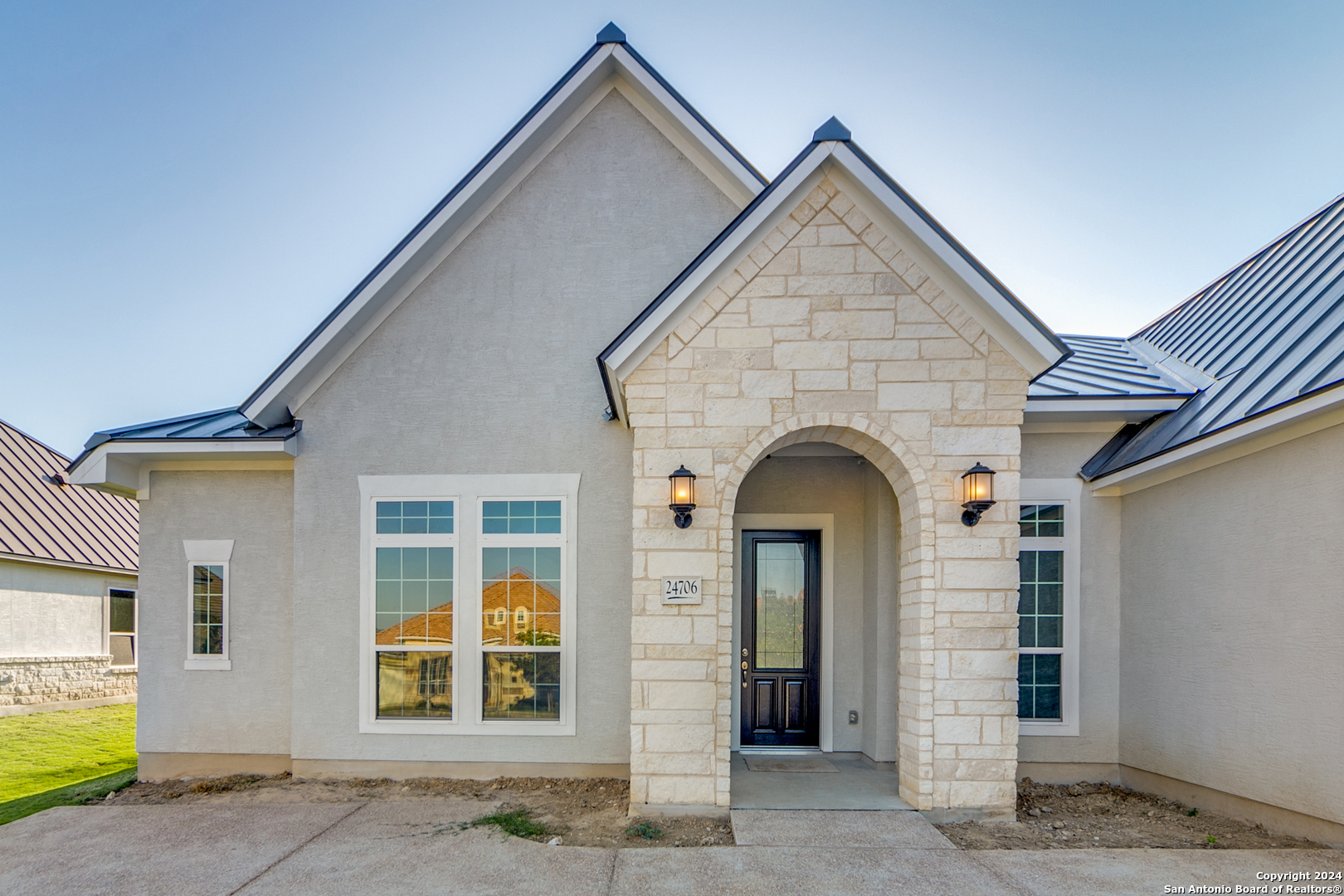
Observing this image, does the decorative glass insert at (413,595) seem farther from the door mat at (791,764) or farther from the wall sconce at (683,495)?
the door mat at (791,764)

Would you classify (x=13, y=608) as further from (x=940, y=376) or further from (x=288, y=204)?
(x=940, y=376)

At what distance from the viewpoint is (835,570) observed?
754cm

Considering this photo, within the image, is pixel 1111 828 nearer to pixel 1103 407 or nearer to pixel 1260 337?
pixel 1103 407

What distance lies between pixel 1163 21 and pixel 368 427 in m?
12.3

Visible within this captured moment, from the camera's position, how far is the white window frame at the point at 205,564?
7.46 metres

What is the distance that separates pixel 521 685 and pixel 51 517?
13061 mm

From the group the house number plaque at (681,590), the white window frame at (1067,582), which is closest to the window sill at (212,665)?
the house number plaque at (681,590)

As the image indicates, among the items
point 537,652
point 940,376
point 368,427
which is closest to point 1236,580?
point 940,376

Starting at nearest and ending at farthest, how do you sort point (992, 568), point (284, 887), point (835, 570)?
point (284, 887) < point (992, 568) < point (835, 570)

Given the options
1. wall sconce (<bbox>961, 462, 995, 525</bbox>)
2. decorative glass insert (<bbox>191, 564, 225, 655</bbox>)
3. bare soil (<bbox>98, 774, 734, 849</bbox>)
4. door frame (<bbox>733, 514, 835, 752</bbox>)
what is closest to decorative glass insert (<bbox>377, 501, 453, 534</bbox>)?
decorative glass insert (<bbox>191, 564, 225, 655</bbox>)

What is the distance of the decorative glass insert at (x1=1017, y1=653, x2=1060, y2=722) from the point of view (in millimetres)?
6832

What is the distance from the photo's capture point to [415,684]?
7.11 metres

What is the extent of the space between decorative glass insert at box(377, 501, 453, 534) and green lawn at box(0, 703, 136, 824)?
150 inches

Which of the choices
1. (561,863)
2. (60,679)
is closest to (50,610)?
(60,679)
